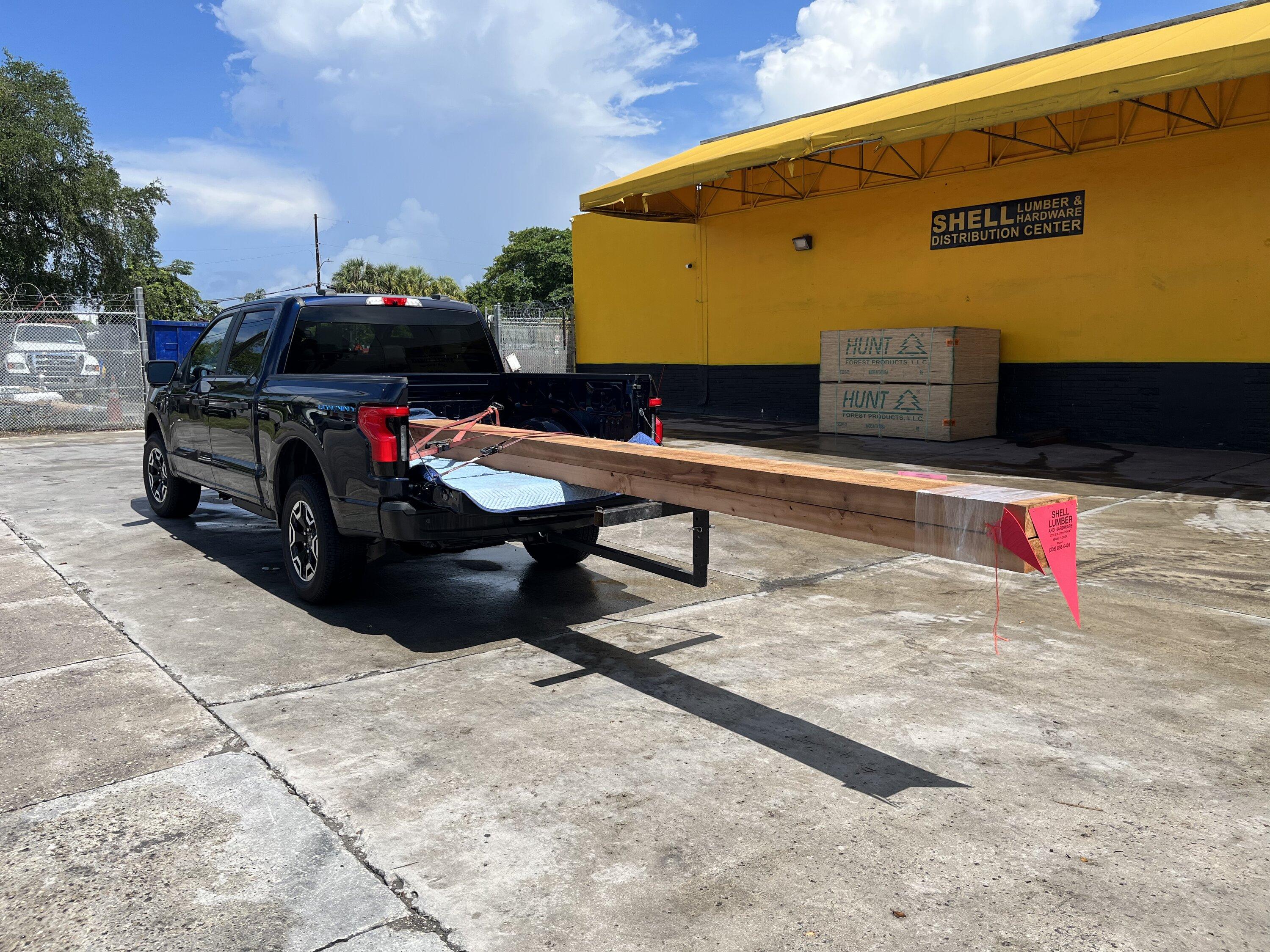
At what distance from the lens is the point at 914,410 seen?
1445 centimetres

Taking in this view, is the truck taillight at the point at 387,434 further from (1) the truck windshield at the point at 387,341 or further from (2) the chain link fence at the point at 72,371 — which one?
(2) the chain link fence at the point at 72,371

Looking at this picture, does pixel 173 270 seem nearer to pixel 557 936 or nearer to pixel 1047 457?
pixel 1047 457

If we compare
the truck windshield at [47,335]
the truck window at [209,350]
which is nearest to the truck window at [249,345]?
the truck window at [209,350]

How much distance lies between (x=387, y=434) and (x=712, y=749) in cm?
237

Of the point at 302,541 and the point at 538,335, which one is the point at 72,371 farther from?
the point at 302,541

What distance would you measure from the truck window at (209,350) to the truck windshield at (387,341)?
1.27 m

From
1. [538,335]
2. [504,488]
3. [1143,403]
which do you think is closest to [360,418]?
[504,488]

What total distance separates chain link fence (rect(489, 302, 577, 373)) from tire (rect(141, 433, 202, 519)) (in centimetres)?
1364

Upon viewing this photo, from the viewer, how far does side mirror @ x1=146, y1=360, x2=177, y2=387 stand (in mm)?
→ 7777

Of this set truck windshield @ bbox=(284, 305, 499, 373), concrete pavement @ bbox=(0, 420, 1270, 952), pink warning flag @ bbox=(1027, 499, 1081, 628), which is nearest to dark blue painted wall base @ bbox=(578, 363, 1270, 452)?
concrete pavement @ bbox=(0, 420, 1270, 952)

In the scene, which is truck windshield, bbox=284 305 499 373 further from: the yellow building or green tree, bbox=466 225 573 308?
green tree, bbox=466 225 573 308

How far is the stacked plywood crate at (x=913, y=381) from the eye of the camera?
46.1 ft

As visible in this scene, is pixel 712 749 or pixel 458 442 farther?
pixel 458 442

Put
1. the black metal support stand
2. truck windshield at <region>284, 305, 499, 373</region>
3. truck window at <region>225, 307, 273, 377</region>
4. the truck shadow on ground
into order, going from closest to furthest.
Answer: the truck shadow on ground < the black metal support stand < truck windshield at <region>284, 305, 499, 373</region> < truck window at <region>225, 307, 273, 377</region>
